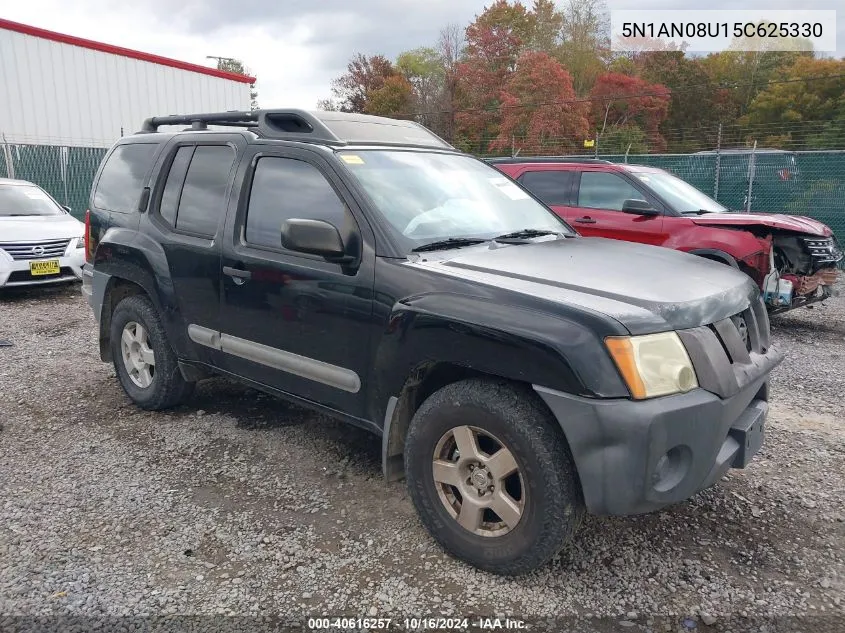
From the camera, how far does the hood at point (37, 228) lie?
8.42 m

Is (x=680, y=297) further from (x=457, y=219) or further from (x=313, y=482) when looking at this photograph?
(x=313, y=482)

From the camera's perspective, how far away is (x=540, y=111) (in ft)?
93.7

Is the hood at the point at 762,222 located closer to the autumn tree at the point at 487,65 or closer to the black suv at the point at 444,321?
the black suv at the point at 444,321

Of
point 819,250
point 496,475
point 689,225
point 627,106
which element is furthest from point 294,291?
point 627,106

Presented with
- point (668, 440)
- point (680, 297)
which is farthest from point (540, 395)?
point (680, 297)

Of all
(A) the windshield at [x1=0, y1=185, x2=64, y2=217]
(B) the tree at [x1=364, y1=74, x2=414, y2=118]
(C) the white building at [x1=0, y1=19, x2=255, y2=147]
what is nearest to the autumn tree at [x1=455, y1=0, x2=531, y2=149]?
(B) the tree at [x1=364, y1=74, x2=414, y2=118]

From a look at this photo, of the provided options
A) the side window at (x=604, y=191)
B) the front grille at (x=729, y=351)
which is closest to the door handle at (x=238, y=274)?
the front grille at (x=729, y=351)

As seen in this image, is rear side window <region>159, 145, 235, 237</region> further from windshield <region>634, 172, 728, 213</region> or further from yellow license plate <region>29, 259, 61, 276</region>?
yellow license plate <region>29, 259, 61, 276</region>

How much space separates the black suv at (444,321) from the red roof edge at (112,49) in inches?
666

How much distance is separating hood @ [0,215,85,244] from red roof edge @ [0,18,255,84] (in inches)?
455

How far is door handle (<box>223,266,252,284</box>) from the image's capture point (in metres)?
3.56

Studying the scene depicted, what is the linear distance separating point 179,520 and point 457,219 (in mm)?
2024

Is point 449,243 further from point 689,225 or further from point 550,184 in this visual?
point 550,184

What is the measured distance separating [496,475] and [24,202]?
9380 mm
